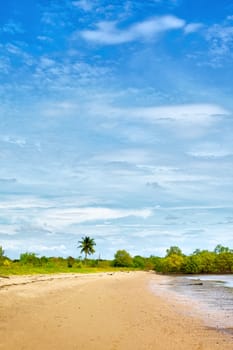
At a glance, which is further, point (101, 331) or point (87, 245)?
point (87, 245)

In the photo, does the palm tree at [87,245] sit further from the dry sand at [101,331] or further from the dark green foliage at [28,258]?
the dry sand at [101,331]

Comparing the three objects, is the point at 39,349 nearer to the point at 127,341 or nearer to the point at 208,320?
the point at 127,341

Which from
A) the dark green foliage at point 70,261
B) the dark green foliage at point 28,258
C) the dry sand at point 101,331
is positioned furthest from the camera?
the dark green foliage at point 70,261

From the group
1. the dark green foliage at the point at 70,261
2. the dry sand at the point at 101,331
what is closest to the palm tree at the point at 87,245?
the dark green foliage at the point at 70,261

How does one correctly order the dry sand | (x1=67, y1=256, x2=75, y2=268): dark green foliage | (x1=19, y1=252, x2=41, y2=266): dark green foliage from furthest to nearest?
(x1=67, y1=256, x2=75, y2=268): dark green foliage < (x1=19, y1=252, x2=41, y2=266): dark green foliage < the dry sand

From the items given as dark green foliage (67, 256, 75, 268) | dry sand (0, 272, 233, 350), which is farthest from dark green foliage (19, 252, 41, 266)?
dry sand (0, 272, 233, 350)

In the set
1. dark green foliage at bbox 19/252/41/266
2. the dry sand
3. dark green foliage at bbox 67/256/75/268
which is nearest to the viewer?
the dry sand

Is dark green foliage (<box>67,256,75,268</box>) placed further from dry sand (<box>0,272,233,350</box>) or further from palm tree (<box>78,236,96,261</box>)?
dry sand (<box>0,272,233,350</box>)

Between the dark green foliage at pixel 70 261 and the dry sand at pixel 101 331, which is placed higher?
the dark green foliage at pixel 70 261

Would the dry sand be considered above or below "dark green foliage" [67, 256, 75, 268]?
below

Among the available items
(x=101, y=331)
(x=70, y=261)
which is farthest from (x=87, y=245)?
(x=101, y=331)

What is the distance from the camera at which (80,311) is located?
80.5ft

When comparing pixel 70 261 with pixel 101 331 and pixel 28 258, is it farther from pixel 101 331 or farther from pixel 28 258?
pixel 101 331

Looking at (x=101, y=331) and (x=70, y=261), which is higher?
(x=70, y=261)
